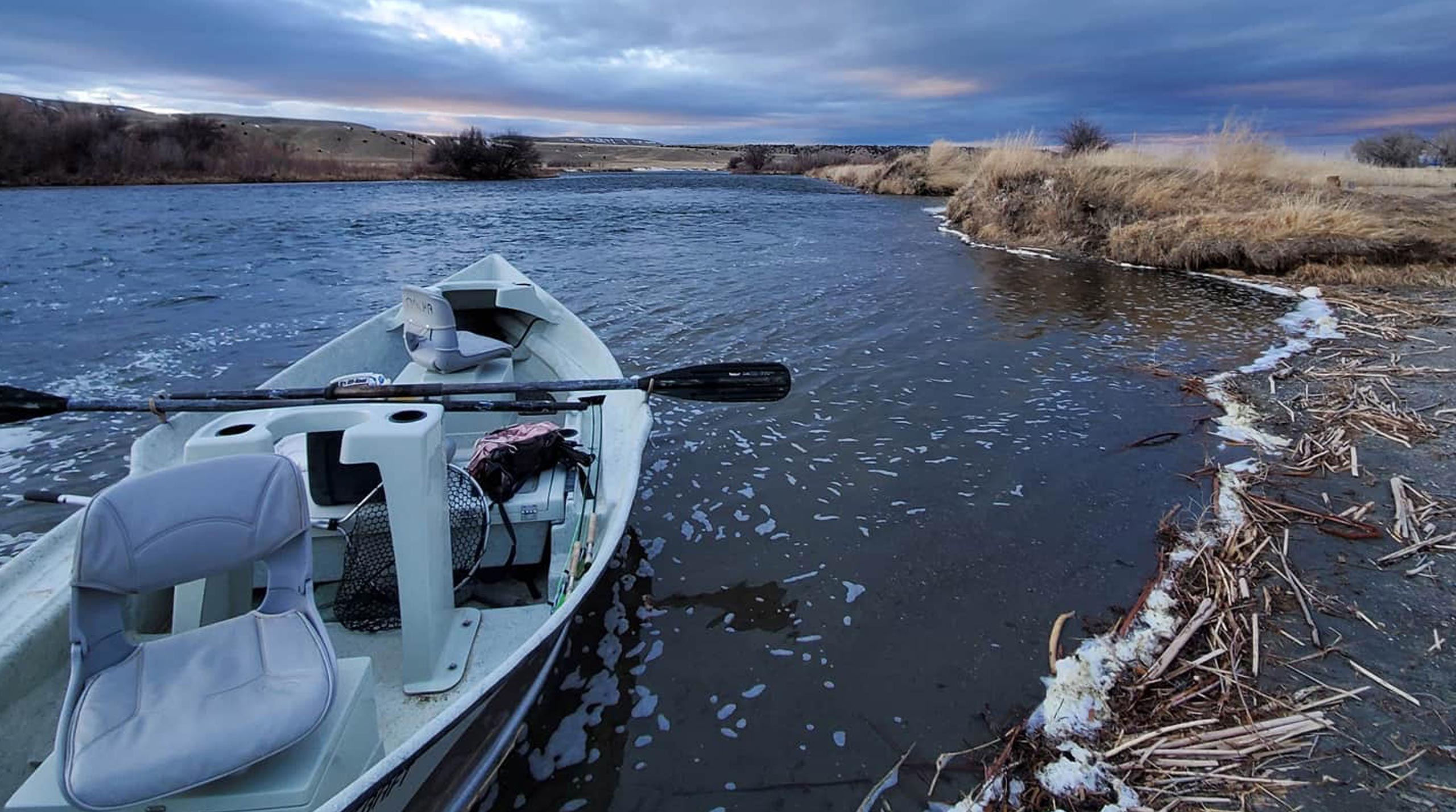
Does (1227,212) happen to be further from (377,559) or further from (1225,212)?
(377,559)

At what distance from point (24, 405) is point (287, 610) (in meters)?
2.49

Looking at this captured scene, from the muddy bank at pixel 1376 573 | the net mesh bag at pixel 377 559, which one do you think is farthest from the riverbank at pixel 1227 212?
the net mesh bag at pixel 377 559

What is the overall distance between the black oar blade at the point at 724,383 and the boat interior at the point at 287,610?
0.72m

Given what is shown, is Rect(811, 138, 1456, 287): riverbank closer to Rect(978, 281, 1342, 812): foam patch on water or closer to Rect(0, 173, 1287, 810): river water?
Rect(0, 173, 1287, 810): river water

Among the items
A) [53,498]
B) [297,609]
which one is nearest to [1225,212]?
[297,609]

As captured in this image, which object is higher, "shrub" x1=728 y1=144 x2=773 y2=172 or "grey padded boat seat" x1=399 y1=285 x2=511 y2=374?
"shrub" x1=728 y1=144 x2=773 y2=172

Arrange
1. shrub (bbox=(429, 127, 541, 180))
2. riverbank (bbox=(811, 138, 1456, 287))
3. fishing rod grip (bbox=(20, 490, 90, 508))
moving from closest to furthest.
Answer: fishing rod grip (bbox=(20, 490, 90, 508)), riverbank (bbox=(811, 138, 1456, 287)), shrub (bbox=(429, 127, 541, 180))

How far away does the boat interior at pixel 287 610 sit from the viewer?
2.09 metres

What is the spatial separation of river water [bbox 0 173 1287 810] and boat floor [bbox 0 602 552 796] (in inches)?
21.9

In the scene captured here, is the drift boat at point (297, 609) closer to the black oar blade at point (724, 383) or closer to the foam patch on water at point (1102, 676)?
the black oar blade at point (724, 383)

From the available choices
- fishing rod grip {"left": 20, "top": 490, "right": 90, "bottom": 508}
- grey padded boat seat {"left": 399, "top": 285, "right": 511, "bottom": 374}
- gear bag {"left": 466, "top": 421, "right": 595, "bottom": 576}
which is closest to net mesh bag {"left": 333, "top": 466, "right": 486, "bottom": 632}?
gear bag {"left": 466, "top": 421, "right": 595, "bottom": 576}

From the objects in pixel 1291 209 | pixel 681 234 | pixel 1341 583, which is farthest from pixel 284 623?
pixel 681 234

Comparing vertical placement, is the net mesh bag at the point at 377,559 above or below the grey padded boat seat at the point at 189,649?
below

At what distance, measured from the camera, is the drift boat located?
6.90 ft
